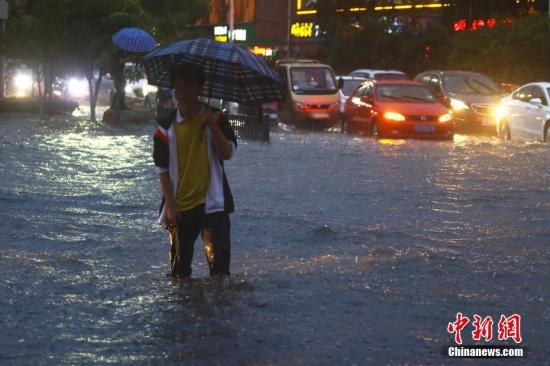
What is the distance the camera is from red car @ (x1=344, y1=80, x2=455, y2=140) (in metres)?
28.0

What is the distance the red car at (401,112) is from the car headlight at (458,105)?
354 centimetres

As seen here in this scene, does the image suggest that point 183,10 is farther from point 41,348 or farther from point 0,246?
point 41,348

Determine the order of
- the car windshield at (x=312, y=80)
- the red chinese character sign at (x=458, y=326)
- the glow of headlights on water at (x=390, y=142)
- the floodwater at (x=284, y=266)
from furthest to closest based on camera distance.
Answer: the car windshield at (x=312, y=80), the glow of headlights on water at (x=390, y=142), the red chinese character sign at (x=458, y=326), the floodwater at (x=284, y=266)

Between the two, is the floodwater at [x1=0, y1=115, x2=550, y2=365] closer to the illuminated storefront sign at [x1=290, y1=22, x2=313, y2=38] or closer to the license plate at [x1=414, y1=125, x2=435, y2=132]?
the license plate at [x1=414, y1=125, x2=435, y2=132]

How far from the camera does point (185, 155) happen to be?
766cm

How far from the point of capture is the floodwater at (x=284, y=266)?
7.14 m

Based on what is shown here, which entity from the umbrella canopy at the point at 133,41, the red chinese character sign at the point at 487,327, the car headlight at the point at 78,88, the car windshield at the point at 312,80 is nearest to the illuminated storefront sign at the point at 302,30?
the car headlight at the point at 78,88

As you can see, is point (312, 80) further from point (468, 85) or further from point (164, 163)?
point (164, 163)

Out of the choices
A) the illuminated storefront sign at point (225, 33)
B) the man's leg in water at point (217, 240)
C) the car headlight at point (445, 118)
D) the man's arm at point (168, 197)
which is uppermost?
the illuminated storefront sign at point (225, 33)

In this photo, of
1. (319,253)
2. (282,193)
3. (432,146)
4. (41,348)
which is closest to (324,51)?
(432,146)

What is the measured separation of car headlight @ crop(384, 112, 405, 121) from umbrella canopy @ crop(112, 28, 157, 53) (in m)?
6.71

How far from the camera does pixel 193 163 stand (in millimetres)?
7660

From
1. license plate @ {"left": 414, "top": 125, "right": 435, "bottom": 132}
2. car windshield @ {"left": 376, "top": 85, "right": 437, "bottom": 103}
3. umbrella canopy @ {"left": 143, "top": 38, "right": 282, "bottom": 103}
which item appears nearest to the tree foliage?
car windshield @ {"left": 376, "top": 85, "right": 437, "bottom": 103}

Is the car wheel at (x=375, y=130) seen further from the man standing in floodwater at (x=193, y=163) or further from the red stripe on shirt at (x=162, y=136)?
the red stripe on shirt at (x=162, y=136)
